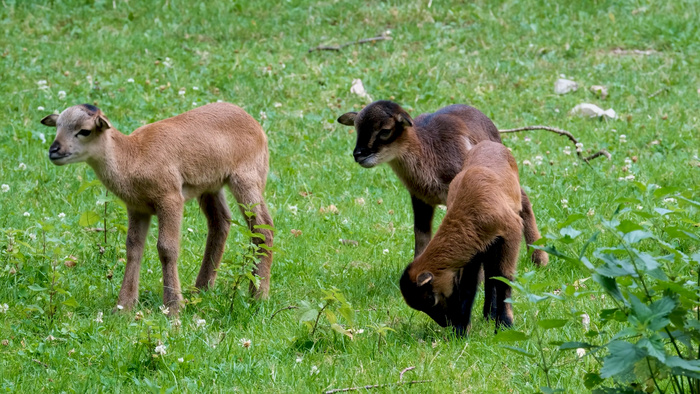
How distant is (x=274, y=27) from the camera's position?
14898mm

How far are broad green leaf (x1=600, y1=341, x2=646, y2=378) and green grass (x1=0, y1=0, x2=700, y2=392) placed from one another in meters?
0.44

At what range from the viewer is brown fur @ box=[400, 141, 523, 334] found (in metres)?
5.59

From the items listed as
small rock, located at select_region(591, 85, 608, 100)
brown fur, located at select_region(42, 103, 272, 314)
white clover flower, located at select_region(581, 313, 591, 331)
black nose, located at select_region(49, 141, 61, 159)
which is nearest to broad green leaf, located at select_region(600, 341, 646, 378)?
white clover flower, located at select_region(581, 313, 591, 331)

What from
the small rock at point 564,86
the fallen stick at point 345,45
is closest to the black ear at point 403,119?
the small rock at point 564,86

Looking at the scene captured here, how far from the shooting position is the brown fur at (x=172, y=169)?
6344 millimetres

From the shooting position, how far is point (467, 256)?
223 inches

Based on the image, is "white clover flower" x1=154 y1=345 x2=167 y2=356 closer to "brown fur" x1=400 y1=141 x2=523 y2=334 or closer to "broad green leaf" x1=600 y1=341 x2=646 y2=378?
"brown fur" x1=400 y1=141 x2=523 y2=334

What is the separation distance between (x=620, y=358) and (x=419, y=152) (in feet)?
13.9

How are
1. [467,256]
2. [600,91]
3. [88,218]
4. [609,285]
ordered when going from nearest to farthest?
[609,285], [467,256], [88,218], [600,91]

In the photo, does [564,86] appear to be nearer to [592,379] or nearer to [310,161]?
[310,161]

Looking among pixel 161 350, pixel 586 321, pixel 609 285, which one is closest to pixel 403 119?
pixel 586 321

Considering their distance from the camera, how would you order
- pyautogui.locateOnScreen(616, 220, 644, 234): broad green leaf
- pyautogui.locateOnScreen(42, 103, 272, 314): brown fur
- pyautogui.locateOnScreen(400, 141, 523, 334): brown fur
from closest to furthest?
pyautogui.locateOnScreen(616, 220, 644, 234): broad green leaf < pyautogui.locateOnScreen(400, 141, 523, 334): brown fur < pyautogui.locateOnScreen(42, 103, 272, 314): brown fur

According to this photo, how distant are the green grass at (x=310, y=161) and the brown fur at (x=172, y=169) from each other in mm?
295

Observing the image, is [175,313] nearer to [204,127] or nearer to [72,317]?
[72,317]
